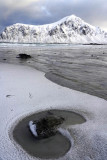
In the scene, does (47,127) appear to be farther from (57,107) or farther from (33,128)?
(57,107)

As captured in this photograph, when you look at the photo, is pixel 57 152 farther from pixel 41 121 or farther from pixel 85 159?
pixel 41 121

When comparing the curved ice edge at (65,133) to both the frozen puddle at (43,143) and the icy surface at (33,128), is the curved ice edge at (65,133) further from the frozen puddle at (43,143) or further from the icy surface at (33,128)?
the icy surface at (33,128)

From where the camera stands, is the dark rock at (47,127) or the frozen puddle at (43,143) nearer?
the frozen puddle at (43,143)

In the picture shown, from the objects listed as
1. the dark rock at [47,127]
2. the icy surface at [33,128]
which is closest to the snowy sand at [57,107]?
the dark rock at [47,127]

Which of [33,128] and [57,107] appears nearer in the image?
[33,128]

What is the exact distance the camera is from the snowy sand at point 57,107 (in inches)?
137

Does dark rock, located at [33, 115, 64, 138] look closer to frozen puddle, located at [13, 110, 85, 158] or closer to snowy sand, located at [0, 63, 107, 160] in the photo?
frozen puddle, located at [13, 110, 85, 158]

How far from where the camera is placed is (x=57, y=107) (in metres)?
5.77

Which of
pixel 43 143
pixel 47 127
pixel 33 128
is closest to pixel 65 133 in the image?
pixel 47 127

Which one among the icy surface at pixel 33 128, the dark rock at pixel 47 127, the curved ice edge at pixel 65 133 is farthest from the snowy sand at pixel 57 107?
the icy surface at pixel 33 128

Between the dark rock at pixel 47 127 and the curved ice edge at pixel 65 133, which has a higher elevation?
the dark rock at pixel 47 127

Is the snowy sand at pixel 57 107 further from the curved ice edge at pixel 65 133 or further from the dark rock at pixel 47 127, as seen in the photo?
the dark rock at pixel 47 127

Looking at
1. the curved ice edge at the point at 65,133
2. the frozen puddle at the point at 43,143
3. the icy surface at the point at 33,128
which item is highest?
the icy surface at the point at 33,128

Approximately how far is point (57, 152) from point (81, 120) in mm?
1522
